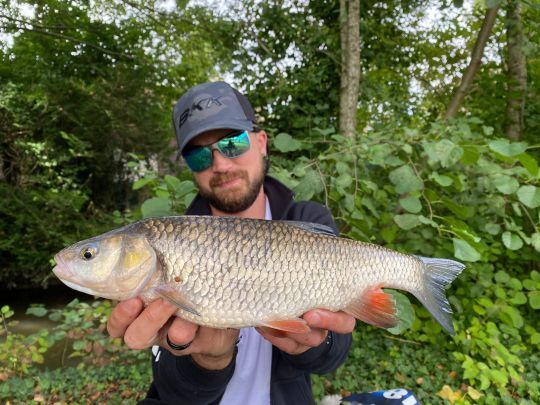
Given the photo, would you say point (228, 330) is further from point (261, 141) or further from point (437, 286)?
point (261, 141)

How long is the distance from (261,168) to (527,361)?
2.65 m

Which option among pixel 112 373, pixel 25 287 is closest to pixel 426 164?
pixel 112 373

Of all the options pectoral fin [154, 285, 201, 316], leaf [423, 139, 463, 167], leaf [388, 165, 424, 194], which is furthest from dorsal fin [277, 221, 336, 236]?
leaf [423, 139, 463, 167]

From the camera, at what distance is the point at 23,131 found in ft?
22.5

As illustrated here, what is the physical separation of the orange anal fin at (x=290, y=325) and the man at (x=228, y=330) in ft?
0.19

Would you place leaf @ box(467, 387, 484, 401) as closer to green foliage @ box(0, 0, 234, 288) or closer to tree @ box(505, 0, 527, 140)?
tree @ box(505, 0, 527, 140)

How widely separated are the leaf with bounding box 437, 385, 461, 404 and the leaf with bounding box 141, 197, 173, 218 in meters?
2.25

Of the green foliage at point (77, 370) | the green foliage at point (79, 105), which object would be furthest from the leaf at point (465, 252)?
the green foliage at point (79, 105)

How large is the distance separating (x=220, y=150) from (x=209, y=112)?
192 millimetres

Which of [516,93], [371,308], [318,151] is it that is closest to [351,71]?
[318,151]

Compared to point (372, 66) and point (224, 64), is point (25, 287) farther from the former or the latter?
point (372, 66)

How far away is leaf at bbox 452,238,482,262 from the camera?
1.86 meters

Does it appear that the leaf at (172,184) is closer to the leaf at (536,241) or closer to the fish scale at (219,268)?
the fish scale at (219,268)

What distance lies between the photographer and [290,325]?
46.1 inches
